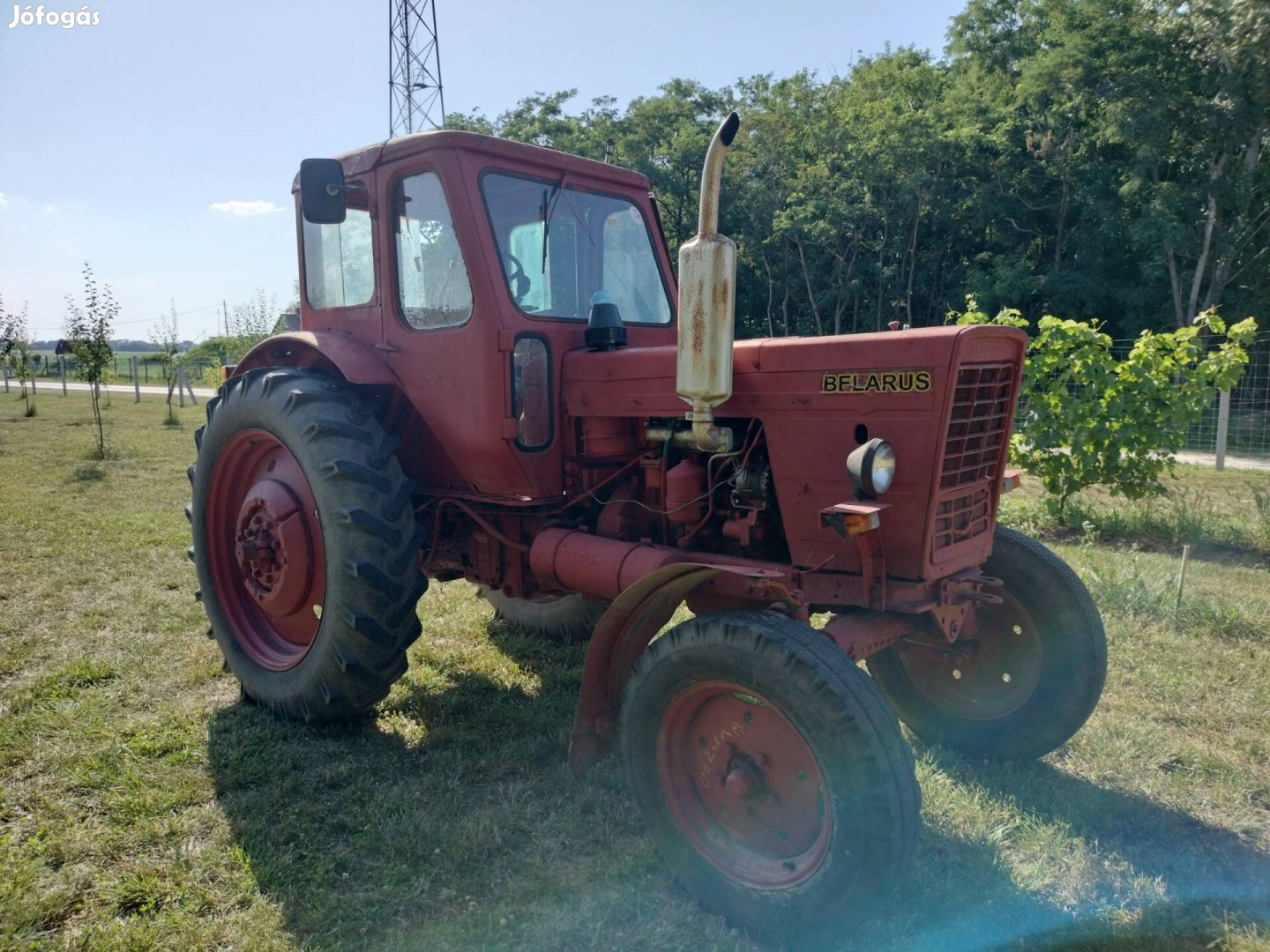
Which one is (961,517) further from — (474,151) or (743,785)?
(474,151)

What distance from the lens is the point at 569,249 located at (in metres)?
3.87

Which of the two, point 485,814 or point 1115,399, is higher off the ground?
point 1115,399

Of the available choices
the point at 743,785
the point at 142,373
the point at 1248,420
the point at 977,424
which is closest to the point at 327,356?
the point at 743,785

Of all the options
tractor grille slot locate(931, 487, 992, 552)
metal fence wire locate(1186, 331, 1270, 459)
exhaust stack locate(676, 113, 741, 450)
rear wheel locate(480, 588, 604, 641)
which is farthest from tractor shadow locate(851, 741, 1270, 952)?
metal fence wire locate(1186, 331, 1270, 459)

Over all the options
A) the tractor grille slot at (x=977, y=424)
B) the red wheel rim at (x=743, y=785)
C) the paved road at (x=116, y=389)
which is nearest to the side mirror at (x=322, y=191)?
the red wheel rim at (x=743, y=785)

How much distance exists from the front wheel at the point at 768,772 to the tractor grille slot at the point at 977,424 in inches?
35.0

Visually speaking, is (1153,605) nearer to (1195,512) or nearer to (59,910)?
(1195,512)

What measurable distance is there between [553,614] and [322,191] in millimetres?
2655

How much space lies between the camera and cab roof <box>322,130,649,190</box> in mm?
3605

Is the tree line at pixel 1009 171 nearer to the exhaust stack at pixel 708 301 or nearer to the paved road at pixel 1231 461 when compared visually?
the paved road at pixel 1231 461

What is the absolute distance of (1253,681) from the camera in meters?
4.29

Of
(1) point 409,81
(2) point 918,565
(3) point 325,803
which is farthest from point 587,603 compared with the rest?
(1) point 409,81

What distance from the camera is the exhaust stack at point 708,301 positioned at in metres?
2.47

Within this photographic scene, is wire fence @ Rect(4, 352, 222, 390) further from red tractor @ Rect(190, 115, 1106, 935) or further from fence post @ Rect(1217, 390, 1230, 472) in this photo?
red tractor @ Rect(190, 115, 1106, 935)
